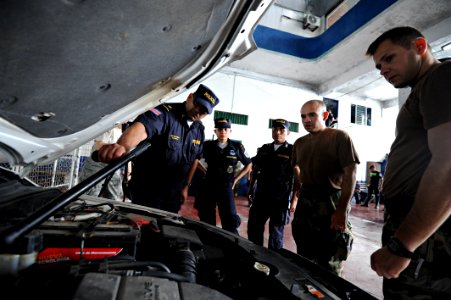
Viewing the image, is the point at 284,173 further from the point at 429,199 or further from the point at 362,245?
the point at 429,199

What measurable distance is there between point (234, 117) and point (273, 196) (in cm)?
508

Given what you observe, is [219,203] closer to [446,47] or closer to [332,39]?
[332,39]

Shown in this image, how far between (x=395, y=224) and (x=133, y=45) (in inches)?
45.8

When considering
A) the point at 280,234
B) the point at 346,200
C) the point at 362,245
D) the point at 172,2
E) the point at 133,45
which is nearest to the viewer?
the point at 172,2

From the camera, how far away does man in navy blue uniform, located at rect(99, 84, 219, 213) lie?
5.97 ft

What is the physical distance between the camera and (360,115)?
898cm

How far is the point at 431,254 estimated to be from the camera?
857 mm

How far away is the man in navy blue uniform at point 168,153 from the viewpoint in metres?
1.82

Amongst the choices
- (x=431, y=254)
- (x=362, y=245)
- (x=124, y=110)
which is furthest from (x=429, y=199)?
(x=362, y=245)

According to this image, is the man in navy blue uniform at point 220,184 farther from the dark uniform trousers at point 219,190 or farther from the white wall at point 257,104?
the white wall at point 257,104

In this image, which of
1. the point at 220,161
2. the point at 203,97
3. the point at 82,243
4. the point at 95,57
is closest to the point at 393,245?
the point at 82,243

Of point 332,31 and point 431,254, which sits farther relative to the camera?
point 332,31

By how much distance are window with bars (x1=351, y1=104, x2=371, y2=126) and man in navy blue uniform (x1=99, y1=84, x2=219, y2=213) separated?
841 cm

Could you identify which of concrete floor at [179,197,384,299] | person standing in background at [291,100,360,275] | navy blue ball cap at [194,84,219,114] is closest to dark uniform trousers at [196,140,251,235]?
concrete floor at [179,197,384,299]
